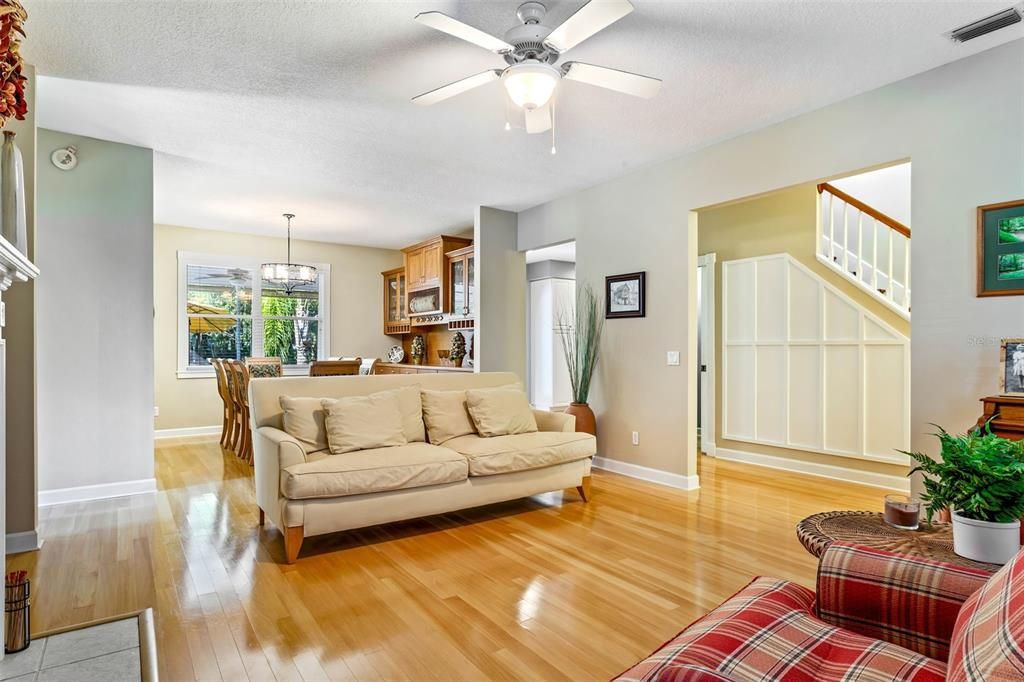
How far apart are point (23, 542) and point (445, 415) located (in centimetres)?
244

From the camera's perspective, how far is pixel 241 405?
5277 mm

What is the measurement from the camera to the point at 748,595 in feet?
4.49

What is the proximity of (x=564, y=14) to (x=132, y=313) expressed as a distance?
3.74 m

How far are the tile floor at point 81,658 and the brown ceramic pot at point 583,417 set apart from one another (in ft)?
11.4

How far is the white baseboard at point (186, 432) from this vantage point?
6.66 m

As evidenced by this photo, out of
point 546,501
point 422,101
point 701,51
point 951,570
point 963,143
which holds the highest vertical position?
point 701,51

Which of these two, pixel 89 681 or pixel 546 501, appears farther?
pixel 546 501

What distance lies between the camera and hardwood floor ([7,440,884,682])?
1.97m

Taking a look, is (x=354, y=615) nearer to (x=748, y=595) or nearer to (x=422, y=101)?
(x=748, y=595)

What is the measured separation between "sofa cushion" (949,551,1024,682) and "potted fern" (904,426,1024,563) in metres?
0.45

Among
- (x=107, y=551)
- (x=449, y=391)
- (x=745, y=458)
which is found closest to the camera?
(x=107, y=551)

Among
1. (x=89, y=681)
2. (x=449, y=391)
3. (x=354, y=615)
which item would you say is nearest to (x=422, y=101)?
(x=449, y=391)

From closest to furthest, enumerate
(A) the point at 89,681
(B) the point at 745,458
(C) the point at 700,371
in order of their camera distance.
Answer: (A) the point at 89,681 < (B) the point at 745,458 < (C) the point at 700,371

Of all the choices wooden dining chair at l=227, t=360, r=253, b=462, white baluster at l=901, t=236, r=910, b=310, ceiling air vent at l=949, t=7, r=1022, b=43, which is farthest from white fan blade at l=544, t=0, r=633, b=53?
wooden dining chair at l=227, t=360, r=253, b=462
